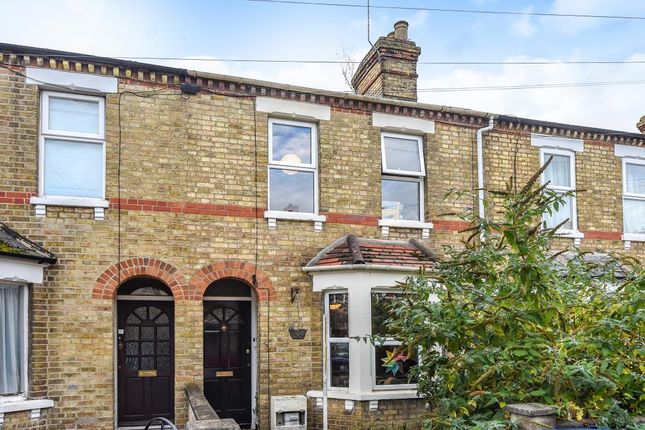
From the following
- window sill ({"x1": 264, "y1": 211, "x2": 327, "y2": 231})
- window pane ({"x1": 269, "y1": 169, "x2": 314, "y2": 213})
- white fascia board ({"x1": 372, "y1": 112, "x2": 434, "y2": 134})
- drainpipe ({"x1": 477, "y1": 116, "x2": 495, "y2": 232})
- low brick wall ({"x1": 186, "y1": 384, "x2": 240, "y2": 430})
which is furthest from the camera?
drainpipe ({"x1": 477, "y1": 116, "x2": 495, "y2": 232})

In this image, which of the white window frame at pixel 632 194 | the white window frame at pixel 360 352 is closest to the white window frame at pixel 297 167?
the white window frame at pixel 360 352

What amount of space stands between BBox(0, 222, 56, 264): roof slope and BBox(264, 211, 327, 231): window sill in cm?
318

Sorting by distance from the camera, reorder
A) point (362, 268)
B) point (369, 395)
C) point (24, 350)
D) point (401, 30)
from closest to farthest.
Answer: point (24, 350) < point (369, 395) < point (362, 268) < point (401, 30)

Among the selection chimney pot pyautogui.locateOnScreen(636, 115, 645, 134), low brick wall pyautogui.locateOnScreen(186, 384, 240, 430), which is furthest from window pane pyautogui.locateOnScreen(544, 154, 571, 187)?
low brick wall pyautogui.locateOnScreen(186, 384, 240, 430)

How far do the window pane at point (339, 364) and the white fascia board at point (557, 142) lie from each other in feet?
18.4

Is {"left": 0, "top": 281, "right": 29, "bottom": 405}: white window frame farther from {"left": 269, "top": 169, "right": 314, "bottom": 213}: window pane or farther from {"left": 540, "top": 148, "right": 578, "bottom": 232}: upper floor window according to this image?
{"left": 540, "top": 148, "right": 578, "bottom": 232}: upper floor window

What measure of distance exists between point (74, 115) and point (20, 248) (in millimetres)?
2153

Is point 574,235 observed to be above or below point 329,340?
above

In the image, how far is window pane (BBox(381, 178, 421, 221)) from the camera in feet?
33.6

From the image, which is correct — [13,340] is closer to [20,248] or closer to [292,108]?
[20,248]

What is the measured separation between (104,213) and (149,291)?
1.54m

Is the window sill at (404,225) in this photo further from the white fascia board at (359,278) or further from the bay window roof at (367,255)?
the white fascia board at (359,278)

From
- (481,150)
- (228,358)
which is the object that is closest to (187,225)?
(228,358)

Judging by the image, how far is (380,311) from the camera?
29.9 feet
